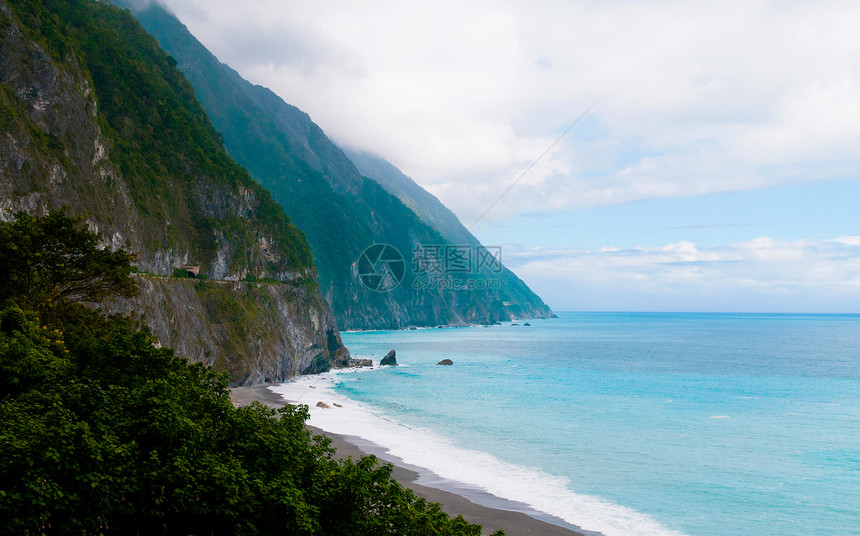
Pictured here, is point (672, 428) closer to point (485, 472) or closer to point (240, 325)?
point (485, 472)

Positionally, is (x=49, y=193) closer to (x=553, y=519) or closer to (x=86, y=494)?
(x=86, y=494)

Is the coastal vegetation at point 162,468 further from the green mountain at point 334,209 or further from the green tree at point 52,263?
the green mountain at point 334,209

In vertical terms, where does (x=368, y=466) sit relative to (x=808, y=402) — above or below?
above

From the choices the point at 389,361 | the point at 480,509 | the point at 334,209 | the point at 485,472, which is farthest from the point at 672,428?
the point at 334,209

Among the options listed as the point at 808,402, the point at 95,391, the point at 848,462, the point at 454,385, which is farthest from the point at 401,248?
the point at 95,391

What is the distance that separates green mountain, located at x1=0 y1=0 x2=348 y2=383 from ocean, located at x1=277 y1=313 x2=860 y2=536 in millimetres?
7758

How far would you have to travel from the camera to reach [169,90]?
64.8 meters

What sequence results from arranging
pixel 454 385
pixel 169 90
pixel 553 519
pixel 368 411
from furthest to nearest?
pixel 169 90 → pixel 454 385 → pixel 368 411 → pixel 553 519

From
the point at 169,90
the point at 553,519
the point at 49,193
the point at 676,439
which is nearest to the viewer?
the point at 553,519

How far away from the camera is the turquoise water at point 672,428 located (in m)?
19.4

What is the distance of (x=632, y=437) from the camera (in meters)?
29.8

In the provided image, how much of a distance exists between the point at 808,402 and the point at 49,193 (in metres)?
56.4

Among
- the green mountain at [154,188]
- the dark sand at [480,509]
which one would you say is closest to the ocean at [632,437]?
the dark sand at [480,509]

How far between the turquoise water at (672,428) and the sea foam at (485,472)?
0.51m
